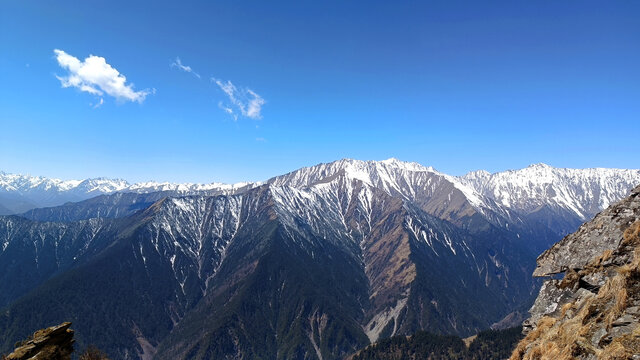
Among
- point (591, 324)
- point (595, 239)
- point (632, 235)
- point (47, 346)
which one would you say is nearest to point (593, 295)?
point (591, 324)

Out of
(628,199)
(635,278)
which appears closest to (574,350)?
(635,278)

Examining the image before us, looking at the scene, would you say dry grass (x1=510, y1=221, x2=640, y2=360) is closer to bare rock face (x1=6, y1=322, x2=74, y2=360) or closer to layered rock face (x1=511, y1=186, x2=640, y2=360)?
layered rock face (x1=511, y1=186, x2=640, y2=360)

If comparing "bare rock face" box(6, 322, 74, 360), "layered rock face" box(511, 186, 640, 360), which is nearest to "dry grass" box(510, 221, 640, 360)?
"layered rock face" box(511, 186, 640, 360)

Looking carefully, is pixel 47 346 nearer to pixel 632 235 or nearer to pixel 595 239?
pixel 595 239

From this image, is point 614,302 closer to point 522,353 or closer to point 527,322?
point 522,353

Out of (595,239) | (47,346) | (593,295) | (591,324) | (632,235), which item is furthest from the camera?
(47,346)

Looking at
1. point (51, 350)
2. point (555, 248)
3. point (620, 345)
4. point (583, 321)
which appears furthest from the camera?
point (51, 350)
